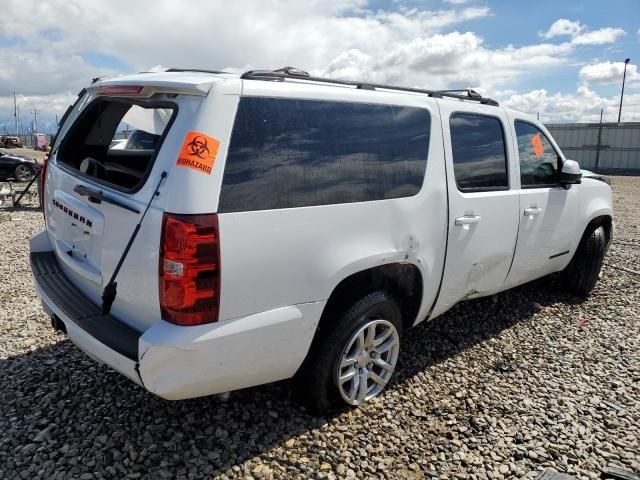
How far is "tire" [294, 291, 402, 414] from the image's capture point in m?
2.69

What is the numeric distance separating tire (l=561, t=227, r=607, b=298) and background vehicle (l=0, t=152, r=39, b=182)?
50.9 feet

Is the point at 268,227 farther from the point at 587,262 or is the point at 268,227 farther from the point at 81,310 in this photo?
the point at 587,262

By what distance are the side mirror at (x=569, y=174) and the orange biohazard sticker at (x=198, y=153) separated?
3.28 metres

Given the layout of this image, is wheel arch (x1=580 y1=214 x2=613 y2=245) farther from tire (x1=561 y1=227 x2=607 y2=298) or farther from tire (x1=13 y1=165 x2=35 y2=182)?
tire (x1=13 y1=165 x2=35 y2=182)

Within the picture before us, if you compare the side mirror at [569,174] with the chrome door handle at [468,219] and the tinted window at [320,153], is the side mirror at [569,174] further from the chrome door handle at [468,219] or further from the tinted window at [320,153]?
the tinted window at [320,153]

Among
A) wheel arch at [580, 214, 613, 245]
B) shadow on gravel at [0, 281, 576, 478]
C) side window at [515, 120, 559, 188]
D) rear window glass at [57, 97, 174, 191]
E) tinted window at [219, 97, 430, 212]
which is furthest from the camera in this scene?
wheel arch at [580, 214, 613, 245]

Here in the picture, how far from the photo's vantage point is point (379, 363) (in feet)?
9.93

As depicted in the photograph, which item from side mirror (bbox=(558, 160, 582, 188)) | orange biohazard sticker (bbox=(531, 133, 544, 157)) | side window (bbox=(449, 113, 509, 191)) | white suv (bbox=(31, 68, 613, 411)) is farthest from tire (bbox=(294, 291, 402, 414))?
side mirror (bbox=(558, 160, 582, 188))

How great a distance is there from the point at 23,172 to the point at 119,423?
15.3 m

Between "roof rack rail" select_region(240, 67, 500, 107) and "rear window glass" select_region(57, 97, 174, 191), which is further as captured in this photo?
"rear window glass" select_region(57, 97, 174, 191)

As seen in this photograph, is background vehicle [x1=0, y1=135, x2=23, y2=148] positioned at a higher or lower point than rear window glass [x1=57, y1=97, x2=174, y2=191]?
lower

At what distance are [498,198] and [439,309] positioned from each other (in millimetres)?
915

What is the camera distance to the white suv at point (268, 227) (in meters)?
2.14

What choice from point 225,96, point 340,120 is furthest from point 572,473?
point 225,96
